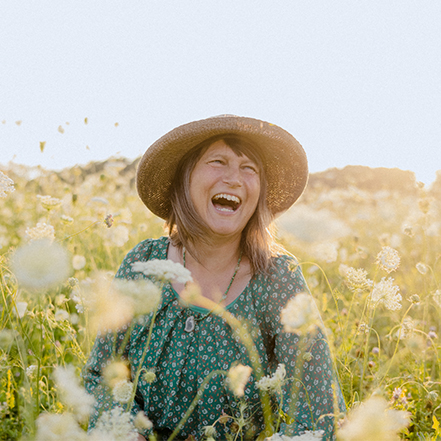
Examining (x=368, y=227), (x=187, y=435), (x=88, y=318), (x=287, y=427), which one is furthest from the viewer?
(x=368, y=227)

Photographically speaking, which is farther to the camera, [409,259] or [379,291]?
[409,259]

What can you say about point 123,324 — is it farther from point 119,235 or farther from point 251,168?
point 119,235

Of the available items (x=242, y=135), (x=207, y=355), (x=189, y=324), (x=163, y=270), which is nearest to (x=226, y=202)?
(x=242, y=135)

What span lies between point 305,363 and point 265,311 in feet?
1.01

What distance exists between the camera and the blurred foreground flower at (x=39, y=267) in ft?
3.32

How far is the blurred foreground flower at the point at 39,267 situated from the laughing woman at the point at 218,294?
828 mm

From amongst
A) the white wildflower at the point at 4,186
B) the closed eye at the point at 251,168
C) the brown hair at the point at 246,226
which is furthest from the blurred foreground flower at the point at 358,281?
the white wildflower at the point at 4,186

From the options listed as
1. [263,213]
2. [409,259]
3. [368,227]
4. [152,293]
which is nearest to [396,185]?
[368,227]

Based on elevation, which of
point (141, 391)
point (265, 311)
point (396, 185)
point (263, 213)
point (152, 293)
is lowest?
point (141, 391)

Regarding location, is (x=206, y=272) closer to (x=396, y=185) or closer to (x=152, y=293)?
(x=152, y=293)

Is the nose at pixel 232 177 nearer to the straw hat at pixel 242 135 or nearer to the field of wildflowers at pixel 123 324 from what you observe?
the straw hat at pixel 242 135

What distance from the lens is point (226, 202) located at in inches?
81.6

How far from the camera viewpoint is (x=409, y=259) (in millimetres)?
4418

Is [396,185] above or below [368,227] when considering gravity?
above
